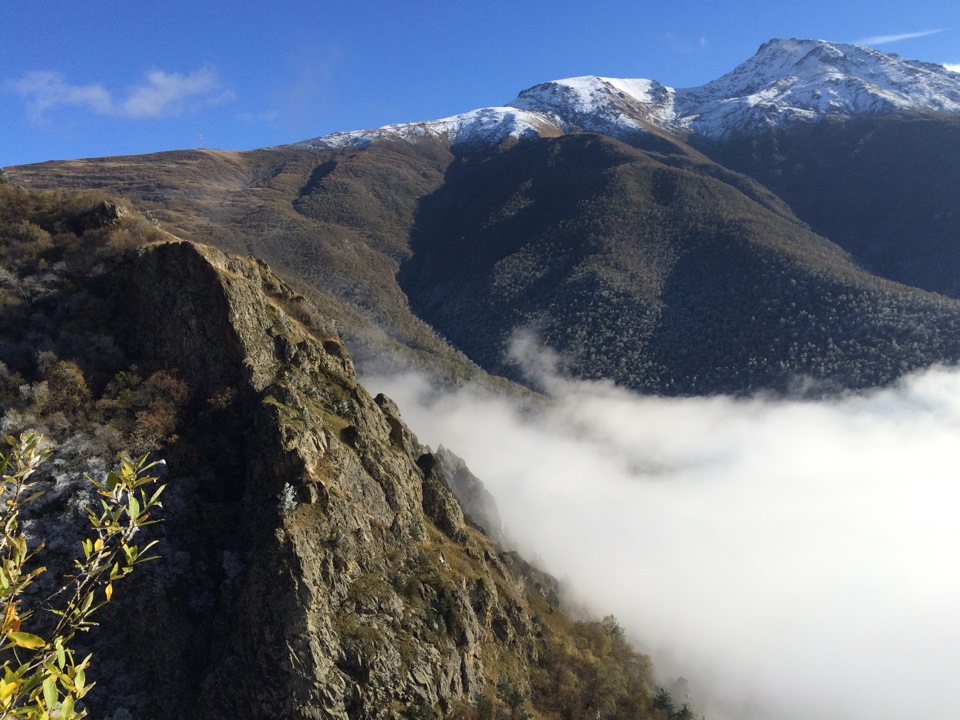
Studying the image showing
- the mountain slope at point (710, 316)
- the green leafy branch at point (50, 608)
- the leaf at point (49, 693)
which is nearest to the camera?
the leaf at point (49, 693)

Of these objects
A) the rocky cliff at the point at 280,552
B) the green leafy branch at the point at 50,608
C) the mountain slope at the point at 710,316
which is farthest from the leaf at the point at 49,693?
the mountain slope at the point at 710,316

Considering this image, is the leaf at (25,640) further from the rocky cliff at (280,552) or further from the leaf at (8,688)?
the rocky cliff at (280,552)

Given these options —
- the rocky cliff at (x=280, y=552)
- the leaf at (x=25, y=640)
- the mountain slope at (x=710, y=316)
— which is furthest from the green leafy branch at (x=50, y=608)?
the mountain slope at (x=710, y=316)

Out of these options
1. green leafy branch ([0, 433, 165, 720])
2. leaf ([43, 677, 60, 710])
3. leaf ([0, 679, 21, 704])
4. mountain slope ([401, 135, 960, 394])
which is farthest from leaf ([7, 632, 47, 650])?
mountain slope ([401, 135, 960, 394])

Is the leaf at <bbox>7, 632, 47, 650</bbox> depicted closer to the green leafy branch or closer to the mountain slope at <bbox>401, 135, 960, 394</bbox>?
the green leafy branch

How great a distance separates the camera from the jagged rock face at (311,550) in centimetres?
1886

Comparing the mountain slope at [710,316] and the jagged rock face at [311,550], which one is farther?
the mountain slope at [710,316]

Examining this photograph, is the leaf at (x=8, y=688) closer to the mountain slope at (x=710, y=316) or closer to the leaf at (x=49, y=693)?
the leaf at (x=49, y=693)

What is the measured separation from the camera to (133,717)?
1777cm

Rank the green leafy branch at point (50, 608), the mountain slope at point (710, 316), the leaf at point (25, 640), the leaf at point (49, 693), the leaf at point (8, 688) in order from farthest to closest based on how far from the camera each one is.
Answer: the mountain slope at point (710, 316)
the leaf at point (25, 640)
the green leafy branch at point (50, 608)
the leaf at point (8, 688)
the leaf at point (49, 693)

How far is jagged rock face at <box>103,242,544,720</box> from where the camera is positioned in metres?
18.9

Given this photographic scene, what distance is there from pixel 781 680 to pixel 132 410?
11605 centimetres

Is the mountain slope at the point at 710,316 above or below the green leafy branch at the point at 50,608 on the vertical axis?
above

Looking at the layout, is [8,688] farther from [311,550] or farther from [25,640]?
[311,550]
